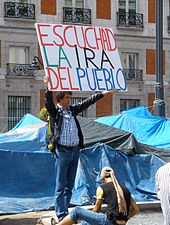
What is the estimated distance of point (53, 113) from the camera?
762 cm

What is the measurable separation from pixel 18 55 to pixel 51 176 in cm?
2015

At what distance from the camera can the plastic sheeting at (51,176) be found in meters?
10.2

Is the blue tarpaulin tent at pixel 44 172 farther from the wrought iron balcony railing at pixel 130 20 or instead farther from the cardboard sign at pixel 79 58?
the wrought iron balcony railing at pixel 130 20

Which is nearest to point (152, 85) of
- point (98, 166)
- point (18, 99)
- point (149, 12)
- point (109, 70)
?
point (149, 12)

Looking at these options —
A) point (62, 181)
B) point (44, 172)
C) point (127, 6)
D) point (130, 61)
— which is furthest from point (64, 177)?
point (127, 6)

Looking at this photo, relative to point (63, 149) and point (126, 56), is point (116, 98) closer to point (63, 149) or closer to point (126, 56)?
point (126, 56)

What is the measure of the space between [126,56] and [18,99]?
21.6ft

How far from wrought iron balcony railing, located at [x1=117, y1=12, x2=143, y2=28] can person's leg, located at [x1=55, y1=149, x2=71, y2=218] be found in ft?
82.8

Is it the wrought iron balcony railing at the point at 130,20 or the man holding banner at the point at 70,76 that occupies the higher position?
the wrought iron balcony railing at the point at 130,20

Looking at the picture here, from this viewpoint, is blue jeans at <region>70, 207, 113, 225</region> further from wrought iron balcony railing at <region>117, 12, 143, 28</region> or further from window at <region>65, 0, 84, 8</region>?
wrought iron balcony railing at <region>117, 12, 143, 28</region>

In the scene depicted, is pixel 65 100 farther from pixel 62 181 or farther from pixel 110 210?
pixel 110 210

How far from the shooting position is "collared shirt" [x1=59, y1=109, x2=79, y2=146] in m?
7.67

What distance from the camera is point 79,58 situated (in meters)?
8.87

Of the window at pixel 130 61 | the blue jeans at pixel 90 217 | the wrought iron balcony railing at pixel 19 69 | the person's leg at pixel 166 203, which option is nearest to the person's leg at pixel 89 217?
the blue jeans at pixel 90 217
